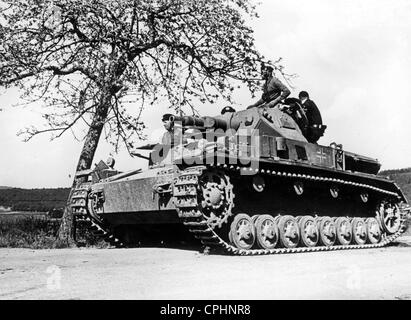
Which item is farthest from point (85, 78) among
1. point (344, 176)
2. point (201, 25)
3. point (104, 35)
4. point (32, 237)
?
point (344, 176)

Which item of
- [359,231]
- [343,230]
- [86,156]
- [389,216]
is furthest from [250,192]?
[86,156]

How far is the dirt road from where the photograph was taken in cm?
498

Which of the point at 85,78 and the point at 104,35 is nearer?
the point at 104,35

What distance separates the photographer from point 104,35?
1275 cm

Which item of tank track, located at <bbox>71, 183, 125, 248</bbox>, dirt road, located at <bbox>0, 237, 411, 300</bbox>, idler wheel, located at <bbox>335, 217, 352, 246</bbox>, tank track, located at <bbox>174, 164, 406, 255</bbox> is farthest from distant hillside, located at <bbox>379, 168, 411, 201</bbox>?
dirt road, located at <bbox>0, 237, 411, 300</bbox>

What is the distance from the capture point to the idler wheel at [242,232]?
9.15 metres

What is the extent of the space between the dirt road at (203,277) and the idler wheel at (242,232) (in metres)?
0.53

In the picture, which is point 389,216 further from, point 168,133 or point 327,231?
point 168,133

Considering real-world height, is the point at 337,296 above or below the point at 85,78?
below

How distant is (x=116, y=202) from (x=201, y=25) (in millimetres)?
5697

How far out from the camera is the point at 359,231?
480 inches

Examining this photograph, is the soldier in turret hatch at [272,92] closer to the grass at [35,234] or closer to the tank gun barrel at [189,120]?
the tank gun barrel at [189,120]

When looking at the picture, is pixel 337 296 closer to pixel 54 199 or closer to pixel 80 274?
pixel 80 274

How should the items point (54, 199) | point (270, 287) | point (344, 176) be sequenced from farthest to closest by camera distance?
point (54, 199) < point (344, 176) < point (270, 287)
